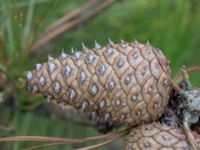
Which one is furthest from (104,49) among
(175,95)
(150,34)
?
(150,34)

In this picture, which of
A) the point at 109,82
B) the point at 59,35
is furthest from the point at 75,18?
the point at 109,82

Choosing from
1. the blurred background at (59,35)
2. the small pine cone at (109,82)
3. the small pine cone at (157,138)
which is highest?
the blurred background at (59,35)

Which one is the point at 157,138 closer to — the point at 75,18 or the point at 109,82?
the point at 109,82

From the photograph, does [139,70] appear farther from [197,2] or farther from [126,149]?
[197,2]

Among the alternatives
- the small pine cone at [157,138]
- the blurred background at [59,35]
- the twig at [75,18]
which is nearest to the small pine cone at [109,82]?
the small pine cone at [157,138]

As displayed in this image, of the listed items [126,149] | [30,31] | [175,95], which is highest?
[30,31]

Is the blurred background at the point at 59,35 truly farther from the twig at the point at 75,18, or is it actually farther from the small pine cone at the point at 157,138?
the small pine cone at the point at 157,138
